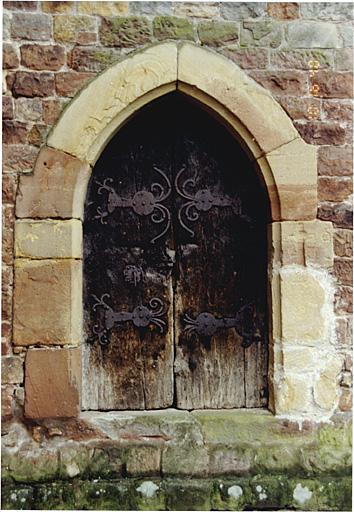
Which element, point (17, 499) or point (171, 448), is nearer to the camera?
point (17, 499)

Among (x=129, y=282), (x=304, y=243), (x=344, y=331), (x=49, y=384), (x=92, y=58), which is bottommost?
(x=49, y=384)

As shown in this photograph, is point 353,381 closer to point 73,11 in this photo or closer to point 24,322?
point 24,322

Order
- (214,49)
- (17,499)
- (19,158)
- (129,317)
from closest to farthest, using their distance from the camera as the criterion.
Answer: (17,499)
(19,158)
(214,49)
(129,317)

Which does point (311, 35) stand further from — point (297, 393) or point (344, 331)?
point (297, 393)

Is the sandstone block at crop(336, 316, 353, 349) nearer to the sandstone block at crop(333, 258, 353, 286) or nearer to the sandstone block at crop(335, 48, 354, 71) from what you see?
the sandstone block at crop(333, 258, 353, 286)

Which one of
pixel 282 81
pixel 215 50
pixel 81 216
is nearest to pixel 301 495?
pixel 81 216

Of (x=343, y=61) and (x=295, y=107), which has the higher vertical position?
(x=343, y=61)

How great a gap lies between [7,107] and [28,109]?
0.12 metres

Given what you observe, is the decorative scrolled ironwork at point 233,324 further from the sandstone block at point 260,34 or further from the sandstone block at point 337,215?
the sandstone block at point 260,34

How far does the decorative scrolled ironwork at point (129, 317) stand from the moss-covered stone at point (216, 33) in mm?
1616

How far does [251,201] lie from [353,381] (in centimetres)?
Result: 128

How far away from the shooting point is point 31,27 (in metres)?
3.51

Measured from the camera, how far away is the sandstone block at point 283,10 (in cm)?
360

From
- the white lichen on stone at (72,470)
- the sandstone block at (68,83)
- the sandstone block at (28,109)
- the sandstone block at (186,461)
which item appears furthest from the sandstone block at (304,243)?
the white lichen on stone at (72,470)
